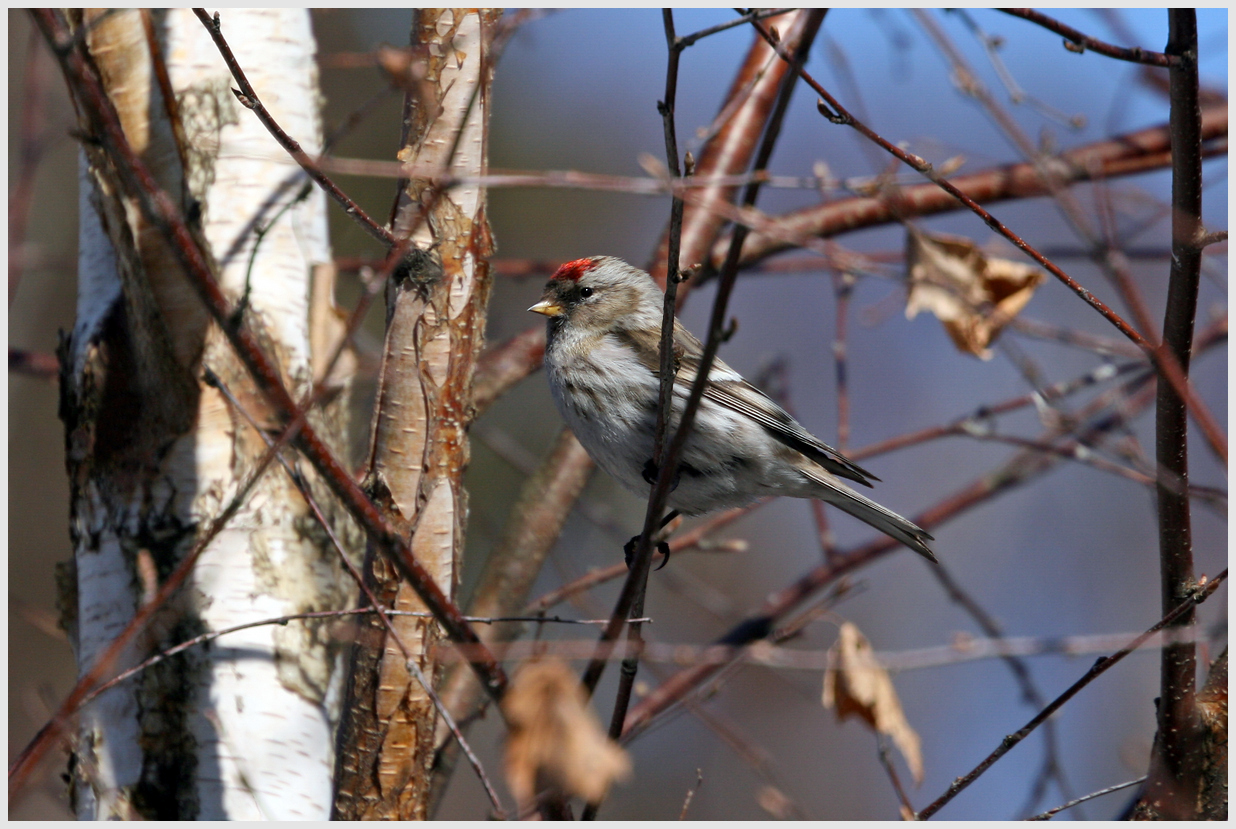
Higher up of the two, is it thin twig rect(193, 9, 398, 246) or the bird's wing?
thin twig rect(193, 9, 398, 246)

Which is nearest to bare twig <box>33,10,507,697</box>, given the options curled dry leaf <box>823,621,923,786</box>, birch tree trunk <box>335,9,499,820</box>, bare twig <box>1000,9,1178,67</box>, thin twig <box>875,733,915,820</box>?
birch tree trunk <box>335,9,499,820</box>

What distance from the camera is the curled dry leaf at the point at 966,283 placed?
3.37 meters

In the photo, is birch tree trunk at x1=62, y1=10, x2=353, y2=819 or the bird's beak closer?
birch tree trunk at x1=62, y1=10, x2=353, y2=819

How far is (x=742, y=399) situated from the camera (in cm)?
385

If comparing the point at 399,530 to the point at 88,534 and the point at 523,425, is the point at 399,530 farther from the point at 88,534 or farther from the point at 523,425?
the point at 523,425

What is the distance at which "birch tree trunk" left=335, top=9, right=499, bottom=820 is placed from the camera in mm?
2949

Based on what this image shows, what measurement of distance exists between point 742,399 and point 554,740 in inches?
94.9

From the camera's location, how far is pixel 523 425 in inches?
384

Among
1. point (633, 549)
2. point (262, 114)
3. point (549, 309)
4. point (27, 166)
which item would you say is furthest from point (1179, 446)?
point (27, 166)

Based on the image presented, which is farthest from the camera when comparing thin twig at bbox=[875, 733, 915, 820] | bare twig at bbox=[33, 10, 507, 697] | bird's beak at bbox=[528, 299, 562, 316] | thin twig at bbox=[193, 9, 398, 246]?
bird's beak at bbox=[528, 299, 562, 316]

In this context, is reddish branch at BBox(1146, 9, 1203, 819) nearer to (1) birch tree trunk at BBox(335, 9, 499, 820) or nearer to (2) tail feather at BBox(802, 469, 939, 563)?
(2) tail feather at BBox(802, 469, 939, 563)

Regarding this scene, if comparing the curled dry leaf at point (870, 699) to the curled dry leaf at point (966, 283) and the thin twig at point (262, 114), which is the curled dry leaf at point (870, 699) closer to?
the curled dry leaf at point (966, 283)

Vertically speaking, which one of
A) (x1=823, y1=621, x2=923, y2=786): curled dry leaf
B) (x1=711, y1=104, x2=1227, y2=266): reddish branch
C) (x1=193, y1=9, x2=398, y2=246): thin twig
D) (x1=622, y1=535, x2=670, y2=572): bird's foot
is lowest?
(x1=823, y1=621, x2=923, y2=786): curled dry leaf

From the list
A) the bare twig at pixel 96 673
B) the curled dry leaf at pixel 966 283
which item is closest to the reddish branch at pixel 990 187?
the curled dry leaf at pixel 966 283
